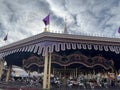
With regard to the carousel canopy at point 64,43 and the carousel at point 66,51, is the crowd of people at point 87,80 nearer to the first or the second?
the carousel at point 66,51

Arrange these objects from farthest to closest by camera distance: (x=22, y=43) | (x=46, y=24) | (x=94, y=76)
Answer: (x=94, y=76)
(x=22, y=43)
(x=46, y=24)

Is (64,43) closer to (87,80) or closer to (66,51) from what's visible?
(66,51)

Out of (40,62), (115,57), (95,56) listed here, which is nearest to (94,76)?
(115,57)

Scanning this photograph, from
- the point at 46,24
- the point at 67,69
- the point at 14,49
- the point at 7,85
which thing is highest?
the point at 46,24

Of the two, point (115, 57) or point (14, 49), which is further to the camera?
point (115, 57)

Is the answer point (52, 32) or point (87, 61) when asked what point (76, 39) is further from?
point (87, 61)

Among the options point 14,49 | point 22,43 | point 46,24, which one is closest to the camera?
point 46,24

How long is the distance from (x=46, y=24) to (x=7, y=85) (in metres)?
8.78

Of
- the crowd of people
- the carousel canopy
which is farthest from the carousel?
the crowd of people

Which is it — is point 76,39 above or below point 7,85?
above

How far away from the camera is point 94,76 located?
29812 mm

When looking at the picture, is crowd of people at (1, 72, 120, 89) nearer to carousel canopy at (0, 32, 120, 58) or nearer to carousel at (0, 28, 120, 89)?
carousel at (0, 28, 120, 89)

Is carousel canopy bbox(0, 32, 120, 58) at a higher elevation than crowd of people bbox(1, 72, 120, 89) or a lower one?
higher

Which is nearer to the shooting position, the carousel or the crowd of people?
the carousel
